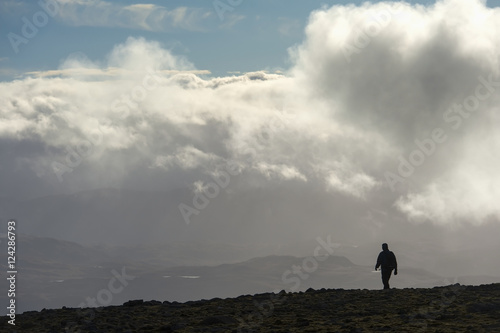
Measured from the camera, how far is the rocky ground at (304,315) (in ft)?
69.3

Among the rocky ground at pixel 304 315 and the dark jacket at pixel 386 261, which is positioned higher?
the dark jacket at pixel 386 261

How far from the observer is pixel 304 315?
78.5 ft

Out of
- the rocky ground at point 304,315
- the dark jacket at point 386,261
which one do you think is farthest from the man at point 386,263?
the rocky ground at point 304,315

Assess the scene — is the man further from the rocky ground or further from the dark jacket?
the rocky ground

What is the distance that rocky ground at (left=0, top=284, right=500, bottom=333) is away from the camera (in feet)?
69.3

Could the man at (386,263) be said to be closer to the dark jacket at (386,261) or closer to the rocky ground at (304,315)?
the dark jacket at (386,261)

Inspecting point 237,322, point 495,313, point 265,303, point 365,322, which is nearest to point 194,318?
point 237,322

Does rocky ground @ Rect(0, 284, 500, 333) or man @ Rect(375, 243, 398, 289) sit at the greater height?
man @ Rect(375, 243, 398, 289)

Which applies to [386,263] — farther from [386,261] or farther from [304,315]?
[304,315]

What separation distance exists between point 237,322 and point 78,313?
759 cm

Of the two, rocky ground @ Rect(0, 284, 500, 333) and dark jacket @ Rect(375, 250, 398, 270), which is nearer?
rocky ground @ Rect(0, 284, 500, 333)

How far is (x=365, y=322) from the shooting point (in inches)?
853

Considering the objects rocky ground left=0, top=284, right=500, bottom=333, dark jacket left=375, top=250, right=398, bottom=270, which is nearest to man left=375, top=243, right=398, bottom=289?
dark jacket left=375, top=250, right=398, bottom=270

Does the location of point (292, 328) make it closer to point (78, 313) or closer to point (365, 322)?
point (365, 322)
